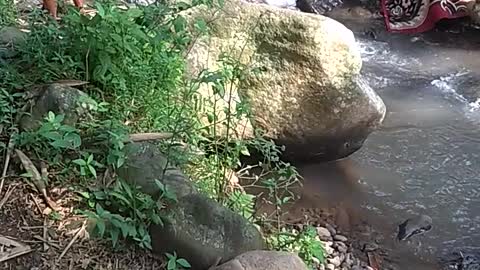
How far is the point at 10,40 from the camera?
342cm

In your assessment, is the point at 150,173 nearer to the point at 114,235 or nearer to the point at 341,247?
the point at 114,235

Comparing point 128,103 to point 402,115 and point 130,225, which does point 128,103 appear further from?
point 402,115

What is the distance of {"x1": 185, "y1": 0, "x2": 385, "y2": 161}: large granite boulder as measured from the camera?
4230 millimetres

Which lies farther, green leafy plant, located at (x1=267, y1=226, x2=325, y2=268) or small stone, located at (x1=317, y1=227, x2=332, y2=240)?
small stone, located at (x1=317, y1=227, x2=332, y2=240)

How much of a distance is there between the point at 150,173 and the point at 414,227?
1.93 metres

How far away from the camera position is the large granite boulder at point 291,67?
423cm

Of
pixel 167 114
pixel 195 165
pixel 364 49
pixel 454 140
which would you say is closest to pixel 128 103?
pixel 167 114

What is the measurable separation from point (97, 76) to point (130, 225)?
0.86 meters

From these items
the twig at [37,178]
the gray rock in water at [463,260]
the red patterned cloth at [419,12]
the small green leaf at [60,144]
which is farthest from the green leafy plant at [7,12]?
the red patterned cloth at [419,12]

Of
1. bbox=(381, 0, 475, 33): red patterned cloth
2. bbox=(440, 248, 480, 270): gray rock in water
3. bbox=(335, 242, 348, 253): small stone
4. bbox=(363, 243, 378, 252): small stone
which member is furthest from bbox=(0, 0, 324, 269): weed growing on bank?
bbox=(381, 0, 475, 33): red patterned cloth

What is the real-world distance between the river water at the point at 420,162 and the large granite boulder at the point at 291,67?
36 centimetres

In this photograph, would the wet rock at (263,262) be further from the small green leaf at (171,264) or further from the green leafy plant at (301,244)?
the green leafy plant at (301,244)

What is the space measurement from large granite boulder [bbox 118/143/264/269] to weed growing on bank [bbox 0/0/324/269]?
0.05 metres

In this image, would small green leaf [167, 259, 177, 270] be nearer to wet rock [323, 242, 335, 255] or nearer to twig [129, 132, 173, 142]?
twig [129, 132, 173, 142]
